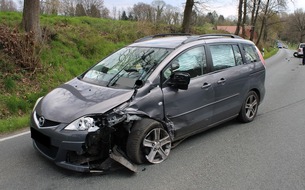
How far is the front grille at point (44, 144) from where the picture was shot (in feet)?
12.6

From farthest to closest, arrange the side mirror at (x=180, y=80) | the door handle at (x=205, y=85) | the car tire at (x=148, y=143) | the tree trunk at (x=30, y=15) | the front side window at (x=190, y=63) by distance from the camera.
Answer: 1. the tree trunk at (x=30, y=15)
2. the door handle at (x=205, y=85)
3. the front side window at (x=190, y=63)
4. the side mirror at (x=180, y=80)
5. the car tire at (x=148, y=143)

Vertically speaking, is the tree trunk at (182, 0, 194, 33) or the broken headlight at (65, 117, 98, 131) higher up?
the tree trunk at (182, 0, 194, 33)

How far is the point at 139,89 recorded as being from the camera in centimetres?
421

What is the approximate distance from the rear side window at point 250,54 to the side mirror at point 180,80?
222 cm

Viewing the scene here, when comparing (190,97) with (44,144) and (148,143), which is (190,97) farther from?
(44,144)

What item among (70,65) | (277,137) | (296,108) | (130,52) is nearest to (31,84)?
(70,65)

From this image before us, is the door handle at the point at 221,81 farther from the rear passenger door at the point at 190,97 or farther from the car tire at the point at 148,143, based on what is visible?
the car tire at the point at 148,143

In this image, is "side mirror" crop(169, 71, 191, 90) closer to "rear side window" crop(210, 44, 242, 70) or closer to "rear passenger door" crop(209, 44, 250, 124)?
"rear passenger door" crop(209, 44, 250, 124)

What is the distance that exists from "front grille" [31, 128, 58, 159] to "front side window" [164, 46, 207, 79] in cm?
186

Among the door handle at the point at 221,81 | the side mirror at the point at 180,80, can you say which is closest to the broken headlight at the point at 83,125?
the side mirror at the point at 180,80

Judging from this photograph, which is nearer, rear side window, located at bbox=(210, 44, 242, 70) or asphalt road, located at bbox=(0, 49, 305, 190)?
asphalt road, located at bbox=(0, 49, 305, 190)

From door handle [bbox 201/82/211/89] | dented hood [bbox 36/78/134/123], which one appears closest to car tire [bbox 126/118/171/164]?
dented hood [bbox 36/78/134/123]

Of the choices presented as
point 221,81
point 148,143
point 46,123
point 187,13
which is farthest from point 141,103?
point 187,13

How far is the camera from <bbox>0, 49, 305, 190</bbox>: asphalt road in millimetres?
3736
